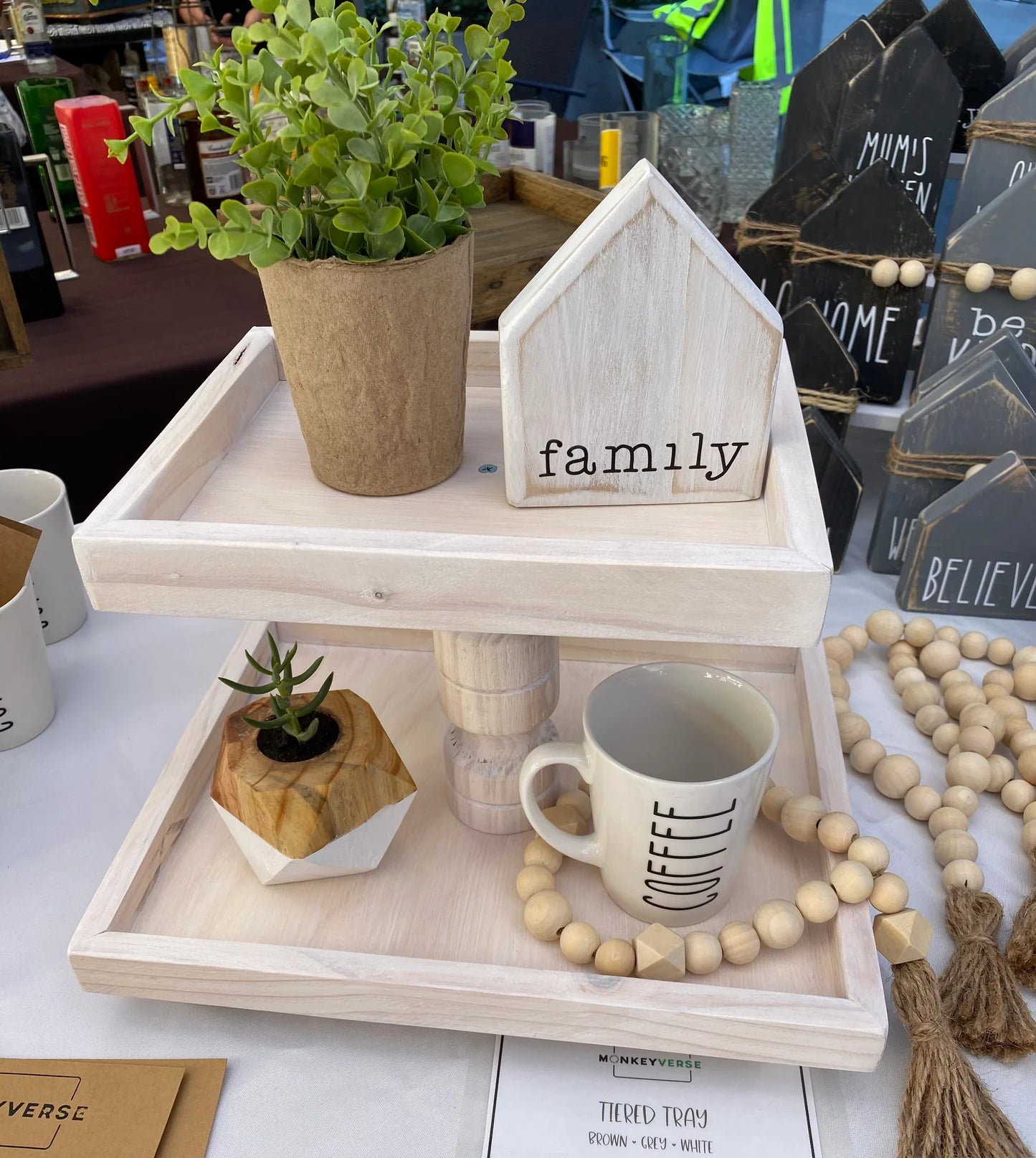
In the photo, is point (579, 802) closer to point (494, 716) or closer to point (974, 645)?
point (494, 716)

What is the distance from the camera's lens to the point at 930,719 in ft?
2.38

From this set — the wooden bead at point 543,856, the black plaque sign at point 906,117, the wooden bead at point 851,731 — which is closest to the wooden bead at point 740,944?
the wooden bead at point 543,856

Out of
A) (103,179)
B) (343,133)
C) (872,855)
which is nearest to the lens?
(343,133)

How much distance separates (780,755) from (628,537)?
0.26 meters

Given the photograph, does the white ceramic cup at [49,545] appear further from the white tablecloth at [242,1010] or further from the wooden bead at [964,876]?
the wooden bead at [964,876]

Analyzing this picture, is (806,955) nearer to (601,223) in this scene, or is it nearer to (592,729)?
(592,729)

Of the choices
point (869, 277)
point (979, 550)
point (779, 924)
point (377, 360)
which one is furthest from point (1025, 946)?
point (869, 277)

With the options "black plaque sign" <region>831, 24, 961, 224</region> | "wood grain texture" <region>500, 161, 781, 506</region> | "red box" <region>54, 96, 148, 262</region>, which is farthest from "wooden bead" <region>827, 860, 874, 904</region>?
"red box" <region>54, 96, 148, 262</region>

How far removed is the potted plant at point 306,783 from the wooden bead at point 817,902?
9.0 inches

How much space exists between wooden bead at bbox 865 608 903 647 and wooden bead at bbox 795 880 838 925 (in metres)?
0.33

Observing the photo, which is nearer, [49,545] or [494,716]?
[494,716]

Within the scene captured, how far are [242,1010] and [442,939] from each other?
12 centimetres

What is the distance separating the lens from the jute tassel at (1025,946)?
0.55 meters

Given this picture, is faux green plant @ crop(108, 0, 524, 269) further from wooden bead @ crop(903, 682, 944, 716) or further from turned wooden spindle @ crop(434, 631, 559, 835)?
wooden bead @ crop(903, 682, 944, 716)
